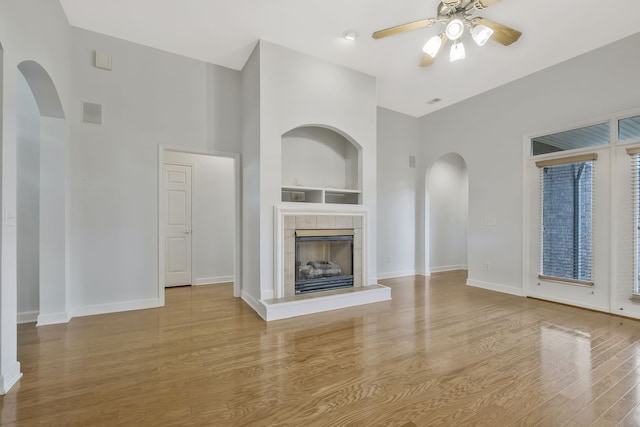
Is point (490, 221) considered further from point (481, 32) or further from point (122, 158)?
point (122, 158)

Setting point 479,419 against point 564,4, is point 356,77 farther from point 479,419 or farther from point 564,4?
point 479,419

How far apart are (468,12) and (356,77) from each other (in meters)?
1.82

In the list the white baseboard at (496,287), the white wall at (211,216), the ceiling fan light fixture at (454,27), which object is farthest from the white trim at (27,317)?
the white baseboard at (496,287)

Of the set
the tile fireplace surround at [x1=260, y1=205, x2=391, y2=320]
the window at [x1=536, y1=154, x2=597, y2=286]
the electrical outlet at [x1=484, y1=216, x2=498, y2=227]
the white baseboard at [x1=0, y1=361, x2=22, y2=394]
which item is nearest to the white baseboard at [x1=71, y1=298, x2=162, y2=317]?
the white baseboard at [x1=0, y1=361, x2=22, y2=394]

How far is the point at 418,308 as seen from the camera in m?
3.75

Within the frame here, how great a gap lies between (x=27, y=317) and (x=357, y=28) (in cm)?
495

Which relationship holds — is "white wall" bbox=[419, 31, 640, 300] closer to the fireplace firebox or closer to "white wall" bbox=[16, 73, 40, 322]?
the fireplace firebox

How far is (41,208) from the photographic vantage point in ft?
10.1

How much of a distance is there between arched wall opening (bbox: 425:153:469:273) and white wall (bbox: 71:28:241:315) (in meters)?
5.03

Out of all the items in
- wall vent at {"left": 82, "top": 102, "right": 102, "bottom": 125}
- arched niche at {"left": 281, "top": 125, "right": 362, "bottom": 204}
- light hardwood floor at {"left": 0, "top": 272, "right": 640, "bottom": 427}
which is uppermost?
wall vent at {"left": 82, "top": 102, "right": 102, "bottom": 125}

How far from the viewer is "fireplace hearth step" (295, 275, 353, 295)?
379 cm

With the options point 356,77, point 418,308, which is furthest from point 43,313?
point 356,77

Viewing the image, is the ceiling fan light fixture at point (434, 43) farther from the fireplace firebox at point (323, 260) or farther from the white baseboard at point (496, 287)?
the white baseboard at point (496, 287)

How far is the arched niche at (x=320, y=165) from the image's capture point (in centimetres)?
429
